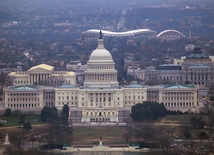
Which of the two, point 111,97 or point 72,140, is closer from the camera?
point 72,140

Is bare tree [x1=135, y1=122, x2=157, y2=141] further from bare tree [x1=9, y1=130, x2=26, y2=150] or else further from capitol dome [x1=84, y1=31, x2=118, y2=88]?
capitol dome [x1=84, y1=31, x2=118, y2=88]

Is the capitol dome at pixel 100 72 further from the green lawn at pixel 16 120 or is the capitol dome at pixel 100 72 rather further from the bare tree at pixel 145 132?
the bare tree at pixel 145 132

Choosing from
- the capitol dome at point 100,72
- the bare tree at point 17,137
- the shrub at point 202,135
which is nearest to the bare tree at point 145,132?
the shrub at point 202,135

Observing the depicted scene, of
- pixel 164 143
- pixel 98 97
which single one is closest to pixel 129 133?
pixel 164 143

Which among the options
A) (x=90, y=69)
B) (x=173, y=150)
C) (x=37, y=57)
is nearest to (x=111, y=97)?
(x=90, y=69)

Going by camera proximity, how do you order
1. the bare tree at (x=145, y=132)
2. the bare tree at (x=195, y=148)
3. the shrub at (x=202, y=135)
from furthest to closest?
1. the bare tree at (x=145, y=132)
2. the shrub at (x=202, y=135)
3. the bare tree at (x=195, y=148)

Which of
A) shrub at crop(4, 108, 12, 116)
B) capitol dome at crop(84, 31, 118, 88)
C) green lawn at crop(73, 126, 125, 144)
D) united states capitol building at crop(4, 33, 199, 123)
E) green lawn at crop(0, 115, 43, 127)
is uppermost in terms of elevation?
capitol dome at crop(84, 31, 118, 88)

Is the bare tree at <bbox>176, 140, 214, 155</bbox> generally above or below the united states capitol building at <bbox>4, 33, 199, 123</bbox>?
below

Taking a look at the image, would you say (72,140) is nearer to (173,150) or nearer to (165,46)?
(173,150)

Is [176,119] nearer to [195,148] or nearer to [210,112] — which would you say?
[210,112]

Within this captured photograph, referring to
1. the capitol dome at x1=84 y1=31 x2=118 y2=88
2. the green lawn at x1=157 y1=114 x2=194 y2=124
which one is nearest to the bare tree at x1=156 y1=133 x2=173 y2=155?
the green lawn at x1=157 y1=114 x2=194 y2=124

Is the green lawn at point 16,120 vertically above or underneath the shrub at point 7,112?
underneath
